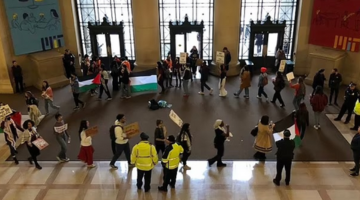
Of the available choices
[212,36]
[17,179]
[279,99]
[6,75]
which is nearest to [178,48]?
[212,36]

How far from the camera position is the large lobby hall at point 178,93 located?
9.09 metres

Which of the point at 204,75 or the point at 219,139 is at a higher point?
the point at 204,75

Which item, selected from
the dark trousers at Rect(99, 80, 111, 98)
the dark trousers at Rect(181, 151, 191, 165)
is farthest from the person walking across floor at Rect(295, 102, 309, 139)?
the dark trousers at Rect(99, 80, 111, 98)

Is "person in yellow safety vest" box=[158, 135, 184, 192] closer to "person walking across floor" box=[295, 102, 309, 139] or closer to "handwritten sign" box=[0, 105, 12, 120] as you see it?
"person walking across floor" box=[295, 102, 309, 139]

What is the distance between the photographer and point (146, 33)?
1705cm

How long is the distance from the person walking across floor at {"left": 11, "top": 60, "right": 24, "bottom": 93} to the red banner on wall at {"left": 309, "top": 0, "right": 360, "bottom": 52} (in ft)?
42.5

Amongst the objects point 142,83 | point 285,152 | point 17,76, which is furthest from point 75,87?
point 285,152

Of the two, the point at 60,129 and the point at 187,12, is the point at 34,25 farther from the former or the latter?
the point at 60,129

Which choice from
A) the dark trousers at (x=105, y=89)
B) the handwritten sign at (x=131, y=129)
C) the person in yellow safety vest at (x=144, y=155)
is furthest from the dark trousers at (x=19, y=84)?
the person in yellow safety vest at (x=144, y=155)

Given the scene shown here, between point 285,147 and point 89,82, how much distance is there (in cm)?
871

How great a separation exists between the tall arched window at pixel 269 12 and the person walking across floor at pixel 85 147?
1102cm

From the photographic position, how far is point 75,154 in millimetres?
10516

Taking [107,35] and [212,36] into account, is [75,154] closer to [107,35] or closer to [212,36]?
[107,35]

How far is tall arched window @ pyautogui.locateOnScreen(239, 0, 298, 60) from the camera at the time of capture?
57.4ft
